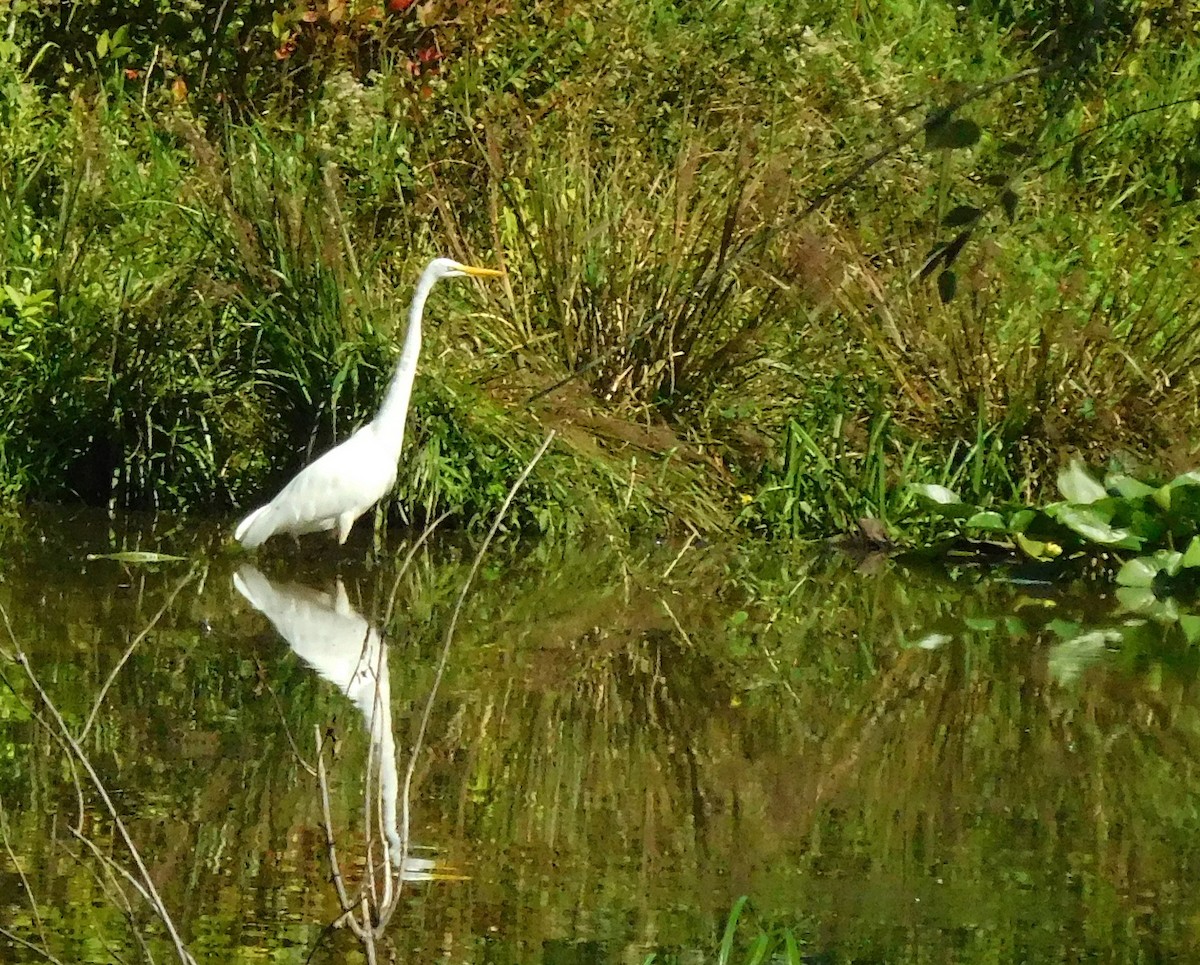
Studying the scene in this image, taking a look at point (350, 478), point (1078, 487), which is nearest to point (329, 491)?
point (350, 478)

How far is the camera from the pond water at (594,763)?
2785mm

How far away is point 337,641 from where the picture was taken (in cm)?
486

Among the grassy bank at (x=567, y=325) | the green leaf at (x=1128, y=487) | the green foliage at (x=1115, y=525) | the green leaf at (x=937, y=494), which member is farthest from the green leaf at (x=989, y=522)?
the grassy bank at (x=567, y=325)

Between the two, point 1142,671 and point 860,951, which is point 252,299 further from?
point 860,951

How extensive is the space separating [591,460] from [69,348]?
1.77 meters

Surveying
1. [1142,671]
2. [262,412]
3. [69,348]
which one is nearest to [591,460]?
[262,412]

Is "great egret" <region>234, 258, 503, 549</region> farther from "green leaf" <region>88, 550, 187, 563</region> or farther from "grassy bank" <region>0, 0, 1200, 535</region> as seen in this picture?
"grassy bank" <region>0, 0, 1200, 535</region>

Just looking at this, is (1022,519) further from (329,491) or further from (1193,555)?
(329,491)

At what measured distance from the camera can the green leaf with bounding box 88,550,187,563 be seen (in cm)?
588

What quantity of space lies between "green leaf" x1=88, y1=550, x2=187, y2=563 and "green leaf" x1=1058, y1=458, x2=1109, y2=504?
255 cm

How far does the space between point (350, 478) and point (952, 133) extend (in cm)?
430

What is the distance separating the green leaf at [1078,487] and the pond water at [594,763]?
349mm

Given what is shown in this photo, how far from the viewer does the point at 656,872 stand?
10.0ft

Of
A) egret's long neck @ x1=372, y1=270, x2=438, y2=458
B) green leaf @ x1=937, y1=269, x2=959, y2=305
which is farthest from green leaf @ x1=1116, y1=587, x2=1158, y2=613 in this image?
green leaf @ x1=937, y1=269, x2=959, y2=305
